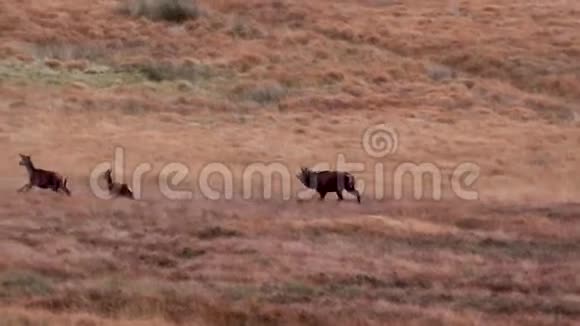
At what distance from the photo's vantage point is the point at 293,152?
24.4 meters

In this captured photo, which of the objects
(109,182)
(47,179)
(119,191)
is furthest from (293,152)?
(47,179)

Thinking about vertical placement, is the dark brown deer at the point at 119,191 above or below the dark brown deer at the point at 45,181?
below

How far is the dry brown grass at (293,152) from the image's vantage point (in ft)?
35.5

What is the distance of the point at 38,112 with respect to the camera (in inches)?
1099

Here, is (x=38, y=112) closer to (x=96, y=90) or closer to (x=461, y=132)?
(x=96, y=90)

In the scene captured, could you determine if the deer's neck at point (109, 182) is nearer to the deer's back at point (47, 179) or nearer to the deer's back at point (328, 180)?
the deer's back at point (47, 179)

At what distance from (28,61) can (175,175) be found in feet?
51.7

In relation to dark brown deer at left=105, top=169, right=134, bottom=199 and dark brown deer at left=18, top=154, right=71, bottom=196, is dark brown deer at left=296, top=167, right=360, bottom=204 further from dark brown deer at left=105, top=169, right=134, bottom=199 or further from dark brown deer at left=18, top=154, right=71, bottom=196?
dark brown deer at left=18, top=154, right=71, bottom=196

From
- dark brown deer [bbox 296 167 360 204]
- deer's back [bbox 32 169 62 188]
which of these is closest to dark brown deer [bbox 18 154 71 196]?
deer's back [bbox 32 169 62 188]

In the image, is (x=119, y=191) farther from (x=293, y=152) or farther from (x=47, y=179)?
(x=293, y=152)

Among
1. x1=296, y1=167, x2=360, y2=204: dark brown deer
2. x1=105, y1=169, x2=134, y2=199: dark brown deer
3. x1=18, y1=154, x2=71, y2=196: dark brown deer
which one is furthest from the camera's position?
x1=296, y1=167, x2=360, y2=204: dark brown deer

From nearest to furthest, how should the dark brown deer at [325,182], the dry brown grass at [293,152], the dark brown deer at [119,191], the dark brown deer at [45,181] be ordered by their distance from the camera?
the dry brown grass at [293,152] → the dark brown deer at [119,191] → the dark brown deer at [45,181] → the dark brown deer at [325,182]

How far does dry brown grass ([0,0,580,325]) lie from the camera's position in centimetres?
1082

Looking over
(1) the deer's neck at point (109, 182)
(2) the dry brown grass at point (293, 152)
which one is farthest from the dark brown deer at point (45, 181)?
(1) the deer's neck at point (109, 182)
